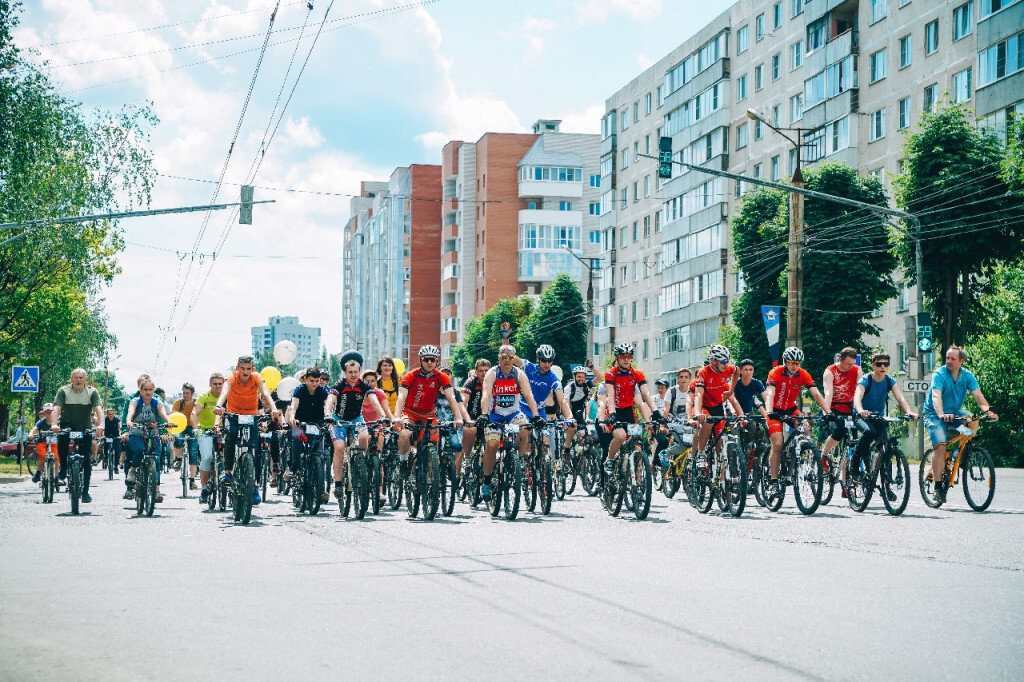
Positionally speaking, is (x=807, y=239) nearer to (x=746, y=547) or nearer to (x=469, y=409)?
(x=469, y=409)

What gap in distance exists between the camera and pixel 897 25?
2219 inches

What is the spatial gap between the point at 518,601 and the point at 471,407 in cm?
877

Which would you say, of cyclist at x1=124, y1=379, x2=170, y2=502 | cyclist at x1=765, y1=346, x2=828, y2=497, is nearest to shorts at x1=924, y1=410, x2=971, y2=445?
cyclist at x1=765, y1=346, x2=828, y2=497

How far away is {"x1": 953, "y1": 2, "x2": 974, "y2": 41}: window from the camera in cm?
5097

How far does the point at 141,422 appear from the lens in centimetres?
1739

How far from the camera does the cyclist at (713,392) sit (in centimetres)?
1612

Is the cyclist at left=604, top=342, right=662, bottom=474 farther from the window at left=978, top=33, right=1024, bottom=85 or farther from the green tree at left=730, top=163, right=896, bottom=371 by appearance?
the window at left=978, top=33, right=1024, bottom=85

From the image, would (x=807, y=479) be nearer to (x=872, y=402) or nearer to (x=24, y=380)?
(x=872, y=402)

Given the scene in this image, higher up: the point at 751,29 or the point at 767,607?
the point at 751,29

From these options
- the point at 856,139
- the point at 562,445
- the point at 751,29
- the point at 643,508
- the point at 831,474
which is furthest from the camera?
the point at 751,29

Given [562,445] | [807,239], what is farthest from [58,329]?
[562,445]

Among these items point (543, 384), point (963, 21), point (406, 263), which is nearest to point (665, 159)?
point (543, 384)

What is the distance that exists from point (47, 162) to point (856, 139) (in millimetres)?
33033

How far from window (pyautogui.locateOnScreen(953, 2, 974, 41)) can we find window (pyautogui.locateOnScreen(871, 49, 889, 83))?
5265 mm
